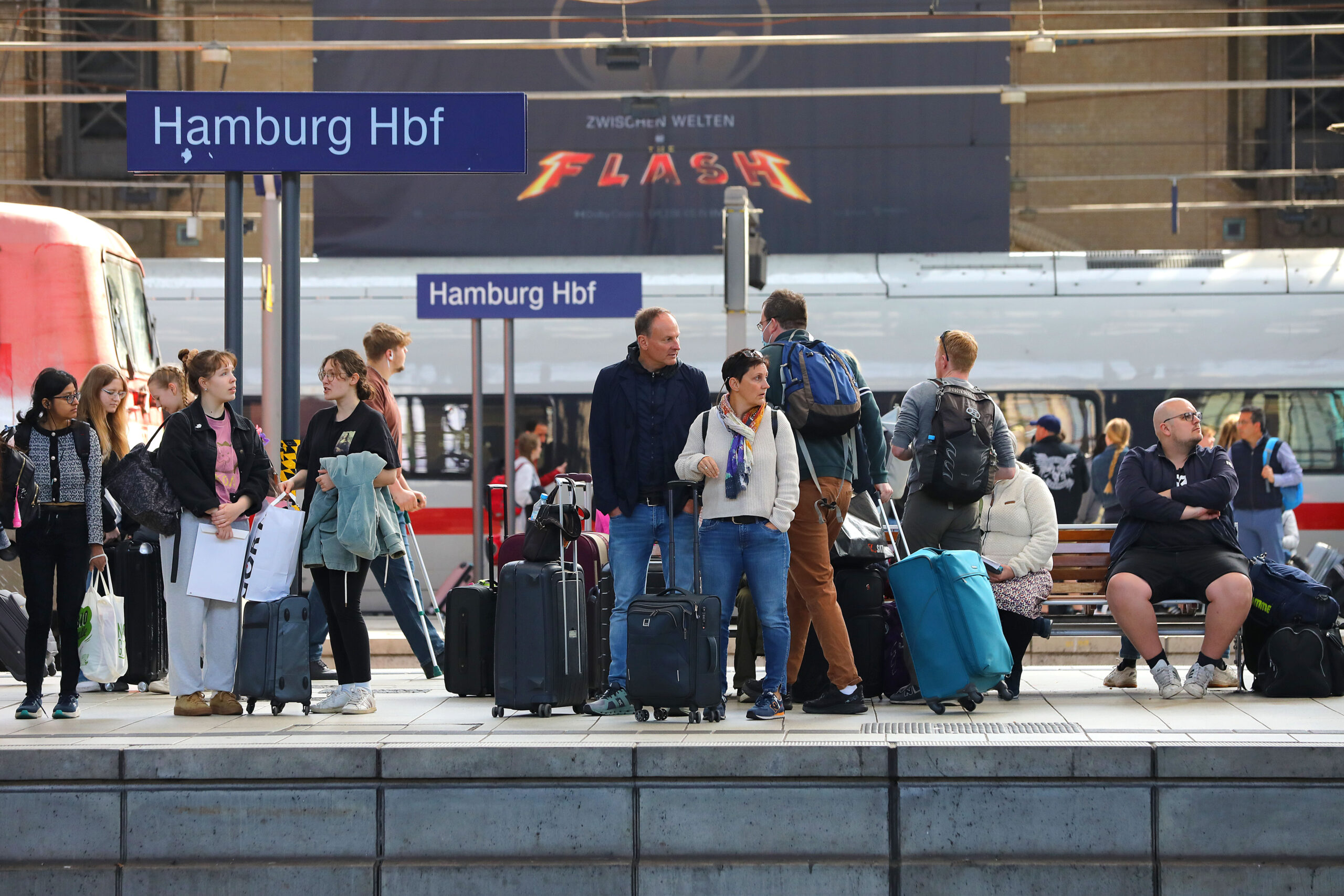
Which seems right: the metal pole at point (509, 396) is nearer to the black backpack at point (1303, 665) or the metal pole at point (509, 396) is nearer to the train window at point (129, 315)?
the train window at point (129, 315)

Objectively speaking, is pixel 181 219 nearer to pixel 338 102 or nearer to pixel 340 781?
pixel 338 102

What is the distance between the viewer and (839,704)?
6.07 meters

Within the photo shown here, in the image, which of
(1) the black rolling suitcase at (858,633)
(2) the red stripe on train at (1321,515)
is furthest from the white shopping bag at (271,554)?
(2) the red stripe on train at (1321,515)

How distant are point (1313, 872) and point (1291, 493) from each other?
23.7ft

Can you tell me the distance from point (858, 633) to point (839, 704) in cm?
48

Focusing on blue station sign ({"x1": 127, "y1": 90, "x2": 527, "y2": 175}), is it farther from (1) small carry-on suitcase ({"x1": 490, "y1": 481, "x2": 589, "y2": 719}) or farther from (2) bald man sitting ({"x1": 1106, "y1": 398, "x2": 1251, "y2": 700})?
(2) bald man sitting ({"x1": 1106, "y1": 398, "x2": 1251, "y2": 700})

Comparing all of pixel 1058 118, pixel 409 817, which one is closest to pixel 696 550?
pixel 409 817

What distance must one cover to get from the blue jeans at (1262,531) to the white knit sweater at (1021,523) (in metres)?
5.21

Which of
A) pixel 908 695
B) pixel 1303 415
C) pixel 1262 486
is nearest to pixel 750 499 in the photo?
pixel 908 695

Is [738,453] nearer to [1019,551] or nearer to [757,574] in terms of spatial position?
[757,574]

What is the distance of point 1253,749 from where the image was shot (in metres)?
4.93

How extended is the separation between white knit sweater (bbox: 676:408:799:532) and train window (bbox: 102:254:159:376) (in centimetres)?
603

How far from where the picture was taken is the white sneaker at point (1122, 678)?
705cm

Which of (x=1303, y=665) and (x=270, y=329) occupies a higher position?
(x=270, y=329)
